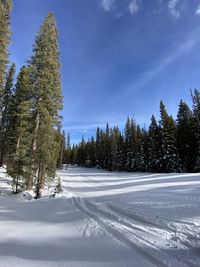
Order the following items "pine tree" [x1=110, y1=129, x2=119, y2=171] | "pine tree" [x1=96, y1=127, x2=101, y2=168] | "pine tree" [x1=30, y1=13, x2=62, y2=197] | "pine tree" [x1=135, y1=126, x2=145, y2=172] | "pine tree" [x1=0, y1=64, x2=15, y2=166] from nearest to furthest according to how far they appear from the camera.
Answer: "pine tree" [x1=30, y1=13, x2=62, y2=197] → "pine tree" [x1=0, y1=64, x2=15, y2=166] → "pine tree" [x1=135, y1=126, x2=145, y2=172] → "pine tree" [x1=110, y1=129, x2=119, y2=171] → "pine tree" [x1=96, y1=127, x2=101, y2=168]

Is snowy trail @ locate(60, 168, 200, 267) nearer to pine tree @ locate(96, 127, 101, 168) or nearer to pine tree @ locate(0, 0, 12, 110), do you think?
pine tree @ locate(0, 0, 12, 110)

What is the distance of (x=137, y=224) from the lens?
6.50 m

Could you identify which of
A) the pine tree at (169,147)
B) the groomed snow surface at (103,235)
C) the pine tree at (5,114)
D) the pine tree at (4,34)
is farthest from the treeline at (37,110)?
the pine tree at (169,147)

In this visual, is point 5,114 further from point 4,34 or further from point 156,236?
point 156,236

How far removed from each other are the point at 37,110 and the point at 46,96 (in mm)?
1411

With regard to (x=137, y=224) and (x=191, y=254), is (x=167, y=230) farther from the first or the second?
(x=191, y=254)

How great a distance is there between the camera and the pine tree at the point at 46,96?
517 inches

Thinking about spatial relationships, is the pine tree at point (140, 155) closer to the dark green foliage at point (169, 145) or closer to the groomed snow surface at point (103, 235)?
the dark green foliage at point (169, 145)

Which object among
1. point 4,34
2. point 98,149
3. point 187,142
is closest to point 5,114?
point 4,34

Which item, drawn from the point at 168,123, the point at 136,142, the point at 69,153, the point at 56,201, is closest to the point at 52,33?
the point at 56,201

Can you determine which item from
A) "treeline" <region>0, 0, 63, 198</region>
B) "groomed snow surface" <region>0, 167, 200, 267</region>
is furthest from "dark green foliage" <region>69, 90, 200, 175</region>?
"groomed snow surface" <region>0, 167, 200, 267</region>

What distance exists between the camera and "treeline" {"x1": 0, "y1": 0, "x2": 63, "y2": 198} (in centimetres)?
1322

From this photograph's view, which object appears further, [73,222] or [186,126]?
[186,126]

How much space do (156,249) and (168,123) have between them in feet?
116
